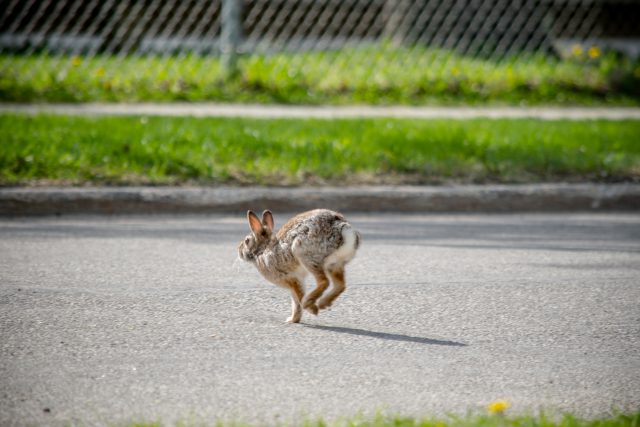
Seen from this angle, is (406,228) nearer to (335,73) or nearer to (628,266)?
(628,266)

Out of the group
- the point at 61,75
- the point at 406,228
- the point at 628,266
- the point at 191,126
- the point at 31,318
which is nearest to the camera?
the point at 31,318

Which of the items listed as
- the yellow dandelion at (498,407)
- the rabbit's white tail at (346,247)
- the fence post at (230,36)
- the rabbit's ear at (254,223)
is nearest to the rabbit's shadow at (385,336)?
the rabbit's white tail at (346,247)

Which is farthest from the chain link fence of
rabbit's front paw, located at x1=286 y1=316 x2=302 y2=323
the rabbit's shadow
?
the rabbit's shadow

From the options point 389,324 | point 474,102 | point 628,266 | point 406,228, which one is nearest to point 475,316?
point 389,324

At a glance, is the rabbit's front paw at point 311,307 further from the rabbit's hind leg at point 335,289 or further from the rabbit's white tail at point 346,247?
the rabbit's white tail at point 346,247

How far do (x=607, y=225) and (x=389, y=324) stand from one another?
10.3 feet

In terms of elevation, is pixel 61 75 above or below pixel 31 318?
above

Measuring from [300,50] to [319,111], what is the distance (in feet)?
8.12

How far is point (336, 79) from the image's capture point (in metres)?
11.1

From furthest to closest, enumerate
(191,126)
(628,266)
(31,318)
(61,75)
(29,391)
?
(61,75), (191,126), (628,266), (31,318), (29,391)

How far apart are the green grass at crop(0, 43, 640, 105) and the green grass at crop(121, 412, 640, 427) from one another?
7748 mm

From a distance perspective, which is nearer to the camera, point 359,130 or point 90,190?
point 90,190

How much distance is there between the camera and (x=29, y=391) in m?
3.46

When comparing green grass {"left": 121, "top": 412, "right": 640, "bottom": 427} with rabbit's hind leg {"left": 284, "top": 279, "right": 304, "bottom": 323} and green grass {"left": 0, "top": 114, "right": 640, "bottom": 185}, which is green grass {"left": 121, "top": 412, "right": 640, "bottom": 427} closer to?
rabbit's hind leg {"left": 284, "top": 279, "right": 304, "bottom": 323}
